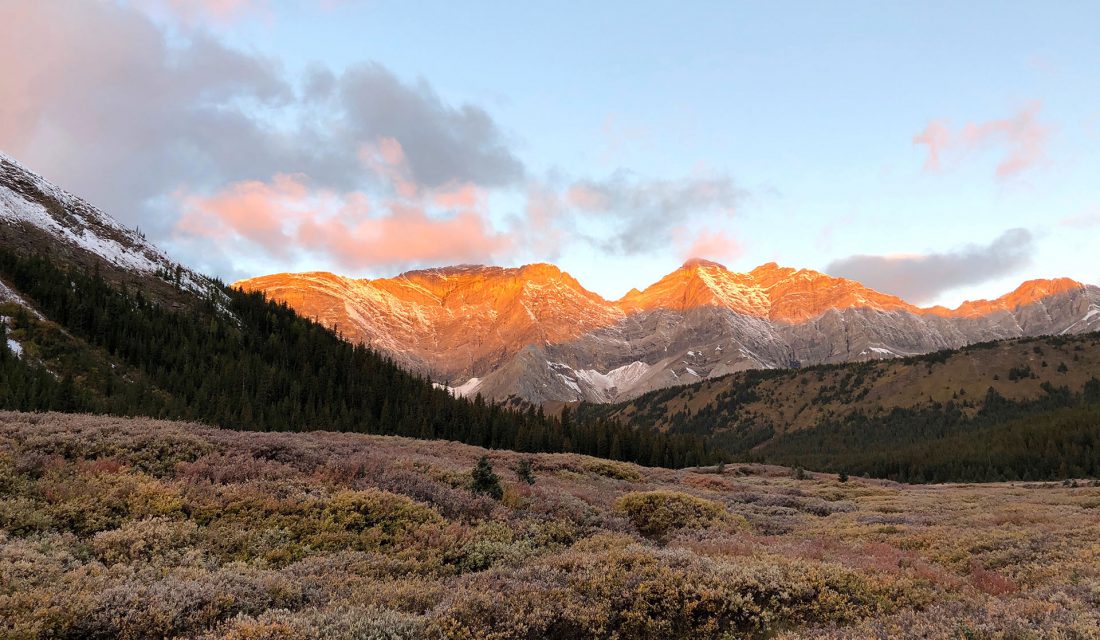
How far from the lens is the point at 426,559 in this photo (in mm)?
14766

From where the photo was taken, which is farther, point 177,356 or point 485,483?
point 177,356

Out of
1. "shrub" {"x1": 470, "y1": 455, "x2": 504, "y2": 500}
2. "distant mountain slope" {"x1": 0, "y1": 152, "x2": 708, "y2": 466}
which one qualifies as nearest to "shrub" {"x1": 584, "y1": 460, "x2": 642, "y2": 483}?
"shrub" {"x1": 470, "y1": 455, "x2": 504, "y2": 500}

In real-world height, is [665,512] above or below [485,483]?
Answer: below

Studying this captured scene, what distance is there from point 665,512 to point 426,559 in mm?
12027

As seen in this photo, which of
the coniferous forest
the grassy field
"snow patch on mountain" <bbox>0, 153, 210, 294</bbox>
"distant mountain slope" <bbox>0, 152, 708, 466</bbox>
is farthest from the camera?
"snow patch on mountain" <bbox>0, 153, 210, 294</bbox>

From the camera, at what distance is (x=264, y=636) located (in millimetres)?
8984

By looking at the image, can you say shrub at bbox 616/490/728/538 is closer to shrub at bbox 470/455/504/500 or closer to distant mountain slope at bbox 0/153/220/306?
shrub at bbox 470/455/504/500

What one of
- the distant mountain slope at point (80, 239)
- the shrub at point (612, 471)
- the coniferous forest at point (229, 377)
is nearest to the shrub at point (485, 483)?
the shrub at point (612, 471)

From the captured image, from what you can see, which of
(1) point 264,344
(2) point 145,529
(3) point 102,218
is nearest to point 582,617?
(2) point 145,529

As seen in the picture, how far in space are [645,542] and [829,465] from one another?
670ft

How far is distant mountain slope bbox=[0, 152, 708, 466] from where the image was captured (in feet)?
281

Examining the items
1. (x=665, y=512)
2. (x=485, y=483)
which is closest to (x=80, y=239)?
(x=485, y=483)

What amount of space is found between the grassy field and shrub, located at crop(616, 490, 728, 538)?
157 millimetres

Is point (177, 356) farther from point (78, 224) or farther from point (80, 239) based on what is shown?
point (78, 224)
